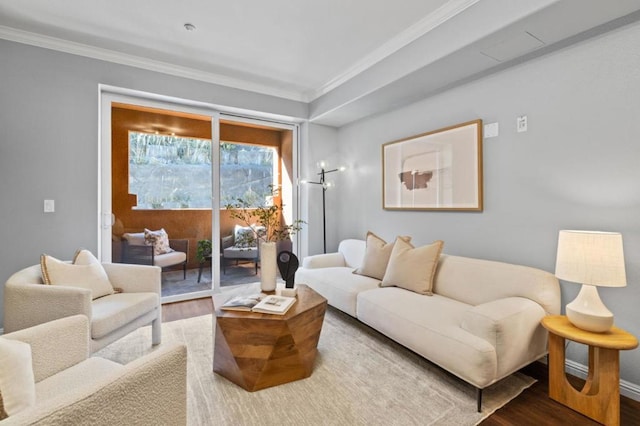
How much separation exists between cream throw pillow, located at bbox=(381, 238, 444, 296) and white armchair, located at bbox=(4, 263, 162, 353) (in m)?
2.03

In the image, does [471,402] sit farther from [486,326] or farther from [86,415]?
[86,415]

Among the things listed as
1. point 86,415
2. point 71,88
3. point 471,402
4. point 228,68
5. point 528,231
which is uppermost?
point 228,68

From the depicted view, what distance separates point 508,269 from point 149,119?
13.1ft

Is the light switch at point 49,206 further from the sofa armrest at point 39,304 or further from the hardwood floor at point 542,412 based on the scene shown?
the hardwood floor at point 542,412

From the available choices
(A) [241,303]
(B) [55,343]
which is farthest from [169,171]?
(B) [55,343]

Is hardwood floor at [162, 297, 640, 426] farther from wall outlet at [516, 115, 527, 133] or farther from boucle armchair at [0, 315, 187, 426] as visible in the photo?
wall outlet at [516, 115, 527, 133]

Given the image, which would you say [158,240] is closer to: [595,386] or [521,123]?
[521,123]

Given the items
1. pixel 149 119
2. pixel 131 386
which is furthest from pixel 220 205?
pixel 131 386

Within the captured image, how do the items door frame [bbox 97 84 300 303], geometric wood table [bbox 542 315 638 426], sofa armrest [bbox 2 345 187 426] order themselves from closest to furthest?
sofa armrest [bbox 2 345 187 426]
geometric wood table [bbox 542 315 638 426]
door frame [bbox 97 84 300 303]

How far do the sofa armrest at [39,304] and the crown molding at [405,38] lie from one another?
317cm

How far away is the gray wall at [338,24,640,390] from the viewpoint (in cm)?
194

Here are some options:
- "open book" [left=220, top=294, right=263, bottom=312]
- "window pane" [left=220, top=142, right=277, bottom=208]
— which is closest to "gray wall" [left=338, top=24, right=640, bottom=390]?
"open book" [left=220, top=294, right=263, bottom=312]

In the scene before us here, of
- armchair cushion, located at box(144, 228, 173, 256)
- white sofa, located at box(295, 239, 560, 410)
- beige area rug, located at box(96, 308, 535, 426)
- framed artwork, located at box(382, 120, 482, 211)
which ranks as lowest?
beige area rug, located at box(96, 308, 535, 426)

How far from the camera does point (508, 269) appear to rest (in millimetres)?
2279
